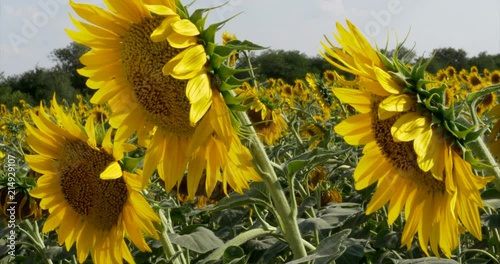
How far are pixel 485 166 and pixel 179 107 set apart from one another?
0.63 metres

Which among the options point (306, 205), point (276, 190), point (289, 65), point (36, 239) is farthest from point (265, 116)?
point (289, 65)

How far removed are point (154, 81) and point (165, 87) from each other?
0.13 ft

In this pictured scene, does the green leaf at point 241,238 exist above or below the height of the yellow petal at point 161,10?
below

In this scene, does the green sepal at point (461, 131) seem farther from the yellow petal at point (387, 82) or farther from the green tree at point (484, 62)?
the green tree at point (484, 62)

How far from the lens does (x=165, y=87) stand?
1489mm

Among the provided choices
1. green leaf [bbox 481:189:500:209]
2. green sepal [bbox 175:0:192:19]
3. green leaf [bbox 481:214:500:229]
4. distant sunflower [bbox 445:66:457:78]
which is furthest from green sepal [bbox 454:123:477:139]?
distant sunflower [bbox 445:66:457:78]

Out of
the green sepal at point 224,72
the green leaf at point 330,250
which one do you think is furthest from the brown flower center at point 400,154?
the green sepal at point 224,72

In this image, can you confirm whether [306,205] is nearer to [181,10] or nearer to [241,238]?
[241,238]

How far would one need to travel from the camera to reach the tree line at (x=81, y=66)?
1608 cm

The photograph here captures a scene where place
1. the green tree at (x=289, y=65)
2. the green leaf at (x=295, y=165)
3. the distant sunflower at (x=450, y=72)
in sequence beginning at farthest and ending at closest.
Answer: the green tree at (x=289, y=65) → the distant sunflower at (x=450, y=72) → the green leaf at (x=295, y=165)

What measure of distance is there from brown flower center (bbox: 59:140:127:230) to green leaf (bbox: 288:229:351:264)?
0.70 metres

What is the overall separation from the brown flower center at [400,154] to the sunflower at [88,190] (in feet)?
2.00

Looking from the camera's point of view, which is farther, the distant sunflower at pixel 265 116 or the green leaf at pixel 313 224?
the distant sunflower at pixel 265 116

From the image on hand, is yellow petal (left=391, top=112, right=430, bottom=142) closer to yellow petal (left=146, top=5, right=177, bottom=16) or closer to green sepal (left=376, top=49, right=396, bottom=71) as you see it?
green sepal (left=376, top=49, right=396, bottom=71)
